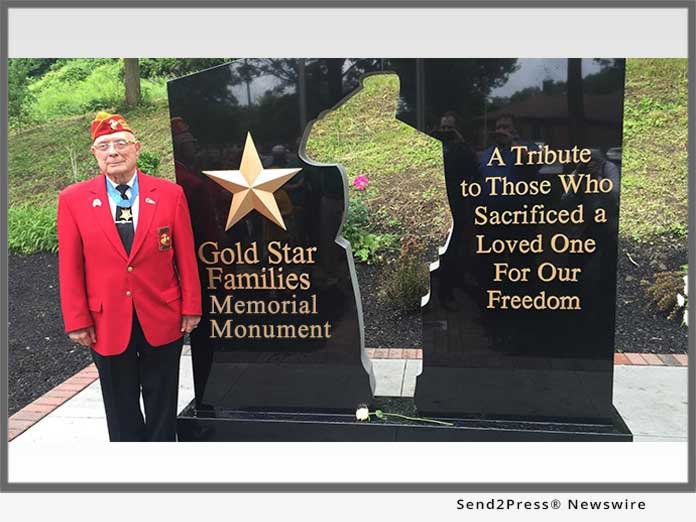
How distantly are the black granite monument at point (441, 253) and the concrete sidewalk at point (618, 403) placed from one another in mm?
488

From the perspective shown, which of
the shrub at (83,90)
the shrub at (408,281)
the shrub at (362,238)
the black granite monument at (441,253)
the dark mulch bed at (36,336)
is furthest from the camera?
the shrub at (83,90)

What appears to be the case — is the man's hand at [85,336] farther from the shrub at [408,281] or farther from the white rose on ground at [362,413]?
the shrub at [408,281]

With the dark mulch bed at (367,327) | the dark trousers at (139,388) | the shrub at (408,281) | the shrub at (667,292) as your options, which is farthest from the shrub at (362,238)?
the dark trousers at (139,388)

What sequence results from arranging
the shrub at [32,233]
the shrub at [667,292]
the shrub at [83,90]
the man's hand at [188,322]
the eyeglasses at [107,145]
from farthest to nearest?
the shrub at [83,90] → the shrub at [32,233] → the shrub at [667,292] → the man's hand at [188,322] → the eyeglasses at [107,145]

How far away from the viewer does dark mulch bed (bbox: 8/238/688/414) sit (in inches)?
188

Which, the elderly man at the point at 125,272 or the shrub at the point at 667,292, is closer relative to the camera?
the elderly man at the point at 125,272

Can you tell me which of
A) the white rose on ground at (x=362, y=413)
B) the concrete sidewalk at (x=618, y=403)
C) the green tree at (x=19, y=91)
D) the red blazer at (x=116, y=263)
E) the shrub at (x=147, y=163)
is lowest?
the concrete sidewalk at (x=618, y=403)

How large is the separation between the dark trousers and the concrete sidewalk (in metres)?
0.51

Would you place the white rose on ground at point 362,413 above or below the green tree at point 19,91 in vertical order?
below

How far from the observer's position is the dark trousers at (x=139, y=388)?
3166 millimetres

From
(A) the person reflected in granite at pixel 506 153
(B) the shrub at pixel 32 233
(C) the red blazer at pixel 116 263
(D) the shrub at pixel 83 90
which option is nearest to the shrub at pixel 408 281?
(A) the person reflected in granite at pixel 506 153

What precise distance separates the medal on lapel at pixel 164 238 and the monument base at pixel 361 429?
3.70 ft

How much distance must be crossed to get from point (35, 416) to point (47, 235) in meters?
4.44

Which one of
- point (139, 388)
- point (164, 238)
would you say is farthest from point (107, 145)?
point (139, 388)
